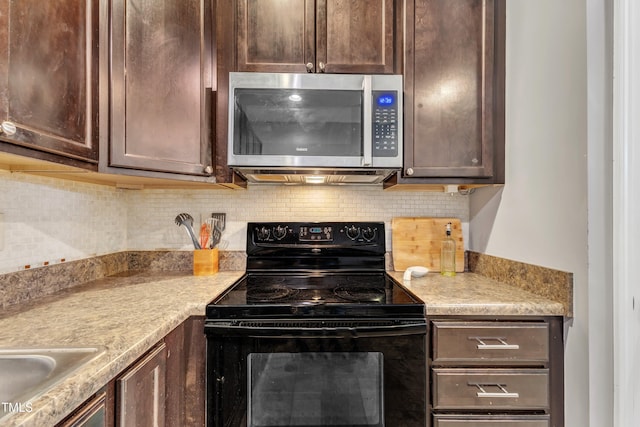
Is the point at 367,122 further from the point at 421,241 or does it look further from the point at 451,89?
the point at 421,241

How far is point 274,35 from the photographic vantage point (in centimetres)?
144

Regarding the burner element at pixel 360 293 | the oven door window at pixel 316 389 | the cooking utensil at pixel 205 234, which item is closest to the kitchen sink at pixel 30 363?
the oven door window at pixel 316 389

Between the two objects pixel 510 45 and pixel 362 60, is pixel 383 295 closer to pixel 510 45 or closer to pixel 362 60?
pixel 362 60

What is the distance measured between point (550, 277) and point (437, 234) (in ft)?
2.06

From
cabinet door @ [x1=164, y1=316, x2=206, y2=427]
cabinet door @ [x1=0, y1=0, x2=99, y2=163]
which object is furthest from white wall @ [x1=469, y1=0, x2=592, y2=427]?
cabinet door @ [x1=0, y1=0, x2=99, y2=163]

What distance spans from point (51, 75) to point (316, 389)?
4.17 feet

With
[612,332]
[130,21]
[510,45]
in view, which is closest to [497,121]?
[510,45]

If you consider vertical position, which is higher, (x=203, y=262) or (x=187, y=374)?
(x=203, y=262)

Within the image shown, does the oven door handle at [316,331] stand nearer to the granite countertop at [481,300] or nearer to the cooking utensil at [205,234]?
the granite countertop at [481,300]

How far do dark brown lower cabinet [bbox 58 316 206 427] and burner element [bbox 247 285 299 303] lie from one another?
22 centimetres

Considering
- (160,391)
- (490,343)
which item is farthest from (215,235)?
(490,343)

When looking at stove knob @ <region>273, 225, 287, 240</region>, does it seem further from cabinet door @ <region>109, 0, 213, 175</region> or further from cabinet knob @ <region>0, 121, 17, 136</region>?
cabinet knob @ <region>0, 121, 17, 136</region>

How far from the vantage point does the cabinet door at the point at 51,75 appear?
2.63 ft

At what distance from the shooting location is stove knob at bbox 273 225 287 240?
68.6 inches
